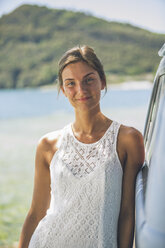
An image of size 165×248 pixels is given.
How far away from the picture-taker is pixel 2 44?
50562 millimetres

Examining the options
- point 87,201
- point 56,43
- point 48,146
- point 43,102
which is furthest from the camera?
point 56,43

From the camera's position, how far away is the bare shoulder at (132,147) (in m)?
1.49

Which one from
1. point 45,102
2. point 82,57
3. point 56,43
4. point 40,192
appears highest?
point 56,43

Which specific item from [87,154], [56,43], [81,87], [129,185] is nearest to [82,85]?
[81,87]

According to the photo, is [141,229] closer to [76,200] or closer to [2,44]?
[76,200]

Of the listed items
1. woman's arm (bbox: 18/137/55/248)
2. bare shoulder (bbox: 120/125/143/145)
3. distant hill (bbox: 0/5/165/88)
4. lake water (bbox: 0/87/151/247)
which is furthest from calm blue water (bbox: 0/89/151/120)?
bare shoulder (bbox: 120/125/143/145)

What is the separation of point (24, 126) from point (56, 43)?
85.5 ft

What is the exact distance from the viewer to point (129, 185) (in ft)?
4.89

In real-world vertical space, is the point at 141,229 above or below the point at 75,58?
below

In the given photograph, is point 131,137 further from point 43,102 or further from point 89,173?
point 43,102

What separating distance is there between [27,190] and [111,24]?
53.1 m

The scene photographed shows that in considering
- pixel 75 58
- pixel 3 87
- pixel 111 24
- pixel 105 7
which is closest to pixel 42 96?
pixel 3 87

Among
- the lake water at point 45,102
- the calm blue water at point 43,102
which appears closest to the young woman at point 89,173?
the lake water at point 45,102

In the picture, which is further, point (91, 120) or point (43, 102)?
point (43, 102)
